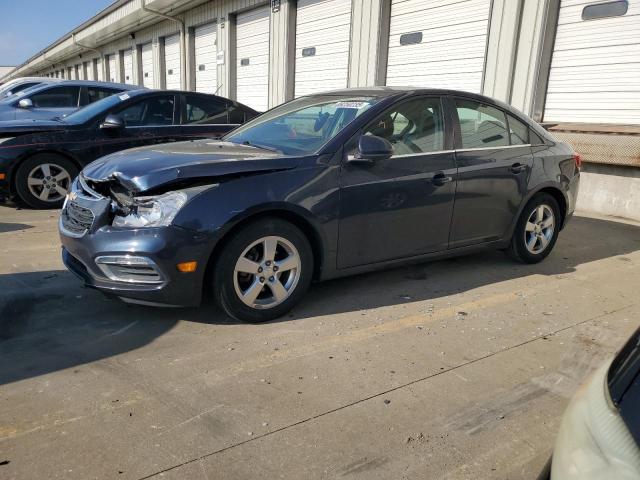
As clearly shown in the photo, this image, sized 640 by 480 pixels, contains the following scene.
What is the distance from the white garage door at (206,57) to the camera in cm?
1742

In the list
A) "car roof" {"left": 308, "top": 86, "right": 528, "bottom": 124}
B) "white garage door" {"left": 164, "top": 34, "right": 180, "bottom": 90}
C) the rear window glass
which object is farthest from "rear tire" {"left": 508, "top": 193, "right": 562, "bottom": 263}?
"white garage door" {"left": 164, "top": 34, "right": 180, "bottom": 90}

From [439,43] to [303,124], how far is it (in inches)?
265

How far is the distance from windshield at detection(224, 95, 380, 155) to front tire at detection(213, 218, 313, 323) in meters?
0.67

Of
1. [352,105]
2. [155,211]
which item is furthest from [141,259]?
[352,105]

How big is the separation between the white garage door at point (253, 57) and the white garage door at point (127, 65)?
12.1 m

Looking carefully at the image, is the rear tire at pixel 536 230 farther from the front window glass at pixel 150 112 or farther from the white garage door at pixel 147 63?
the white garage door at pixel 147 63

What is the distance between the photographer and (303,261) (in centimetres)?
372

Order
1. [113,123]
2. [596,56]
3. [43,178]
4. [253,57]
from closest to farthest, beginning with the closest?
[113,123]
[43,178]
[596,56]
[253,57]

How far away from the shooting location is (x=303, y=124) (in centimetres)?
431

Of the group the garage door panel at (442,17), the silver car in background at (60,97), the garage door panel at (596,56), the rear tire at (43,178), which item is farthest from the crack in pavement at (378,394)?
the silver car in background at (60,97)

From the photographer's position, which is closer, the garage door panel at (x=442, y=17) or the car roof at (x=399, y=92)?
the car roof at (x=399, y=92)

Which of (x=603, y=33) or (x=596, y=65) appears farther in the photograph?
(x=596, y=65)

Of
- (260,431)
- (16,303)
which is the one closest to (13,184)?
(16,303)

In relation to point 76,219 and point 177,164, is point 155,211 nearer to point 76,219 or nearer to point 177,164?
point 177,164
